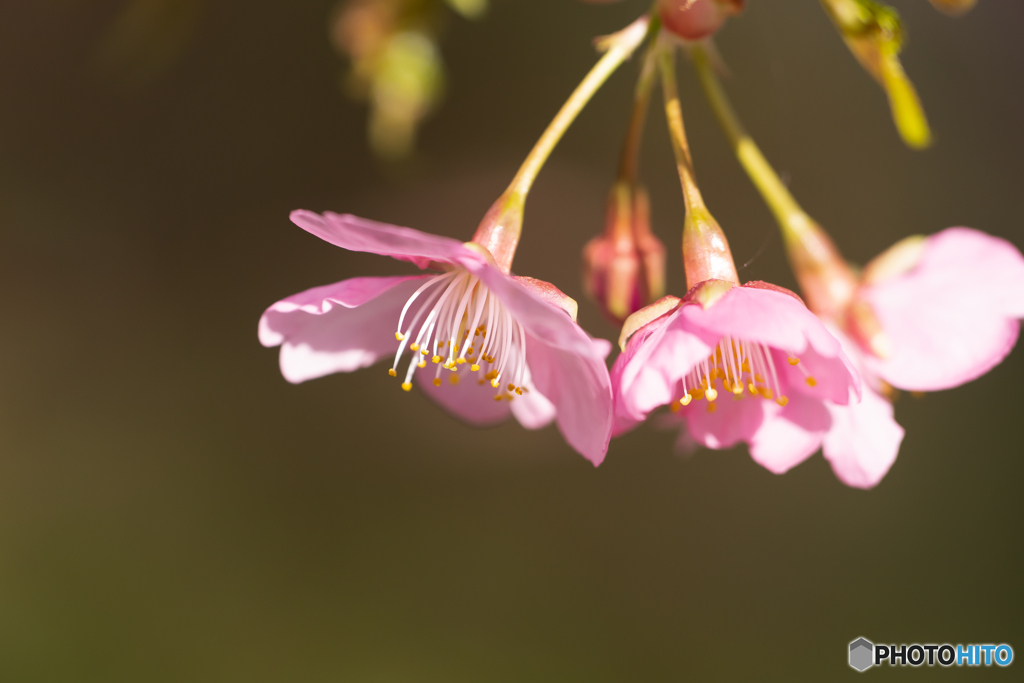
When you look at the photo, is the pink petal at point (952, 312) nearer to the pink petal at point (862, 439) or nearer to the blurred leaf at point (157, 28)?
the pink petal at point (862, 439)

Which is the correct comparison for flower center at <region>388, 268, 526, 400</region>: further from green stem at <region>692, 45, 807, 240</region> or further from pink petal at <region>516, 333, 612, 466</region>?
green stem at <region>692, 45, 807, 240</region>

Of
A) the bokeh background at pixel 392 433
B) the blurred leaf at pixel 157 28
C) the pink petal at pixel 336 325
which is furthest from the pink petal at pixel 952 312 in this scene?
the bokeh background at pixel 392 433

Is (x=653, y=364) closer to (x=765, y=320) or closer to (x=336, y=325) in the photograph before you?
(x=765, y=320)

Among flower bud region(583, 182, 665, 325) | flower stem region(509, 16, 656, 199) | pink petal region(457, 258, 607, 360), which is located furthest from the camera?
flower bud region(583, 182, 665, 325)

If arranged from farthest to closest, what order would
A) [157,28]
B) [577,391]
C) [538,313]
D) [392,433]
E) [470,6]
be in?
[392,433], [157,28], [470,6], [577,391], [538,313]

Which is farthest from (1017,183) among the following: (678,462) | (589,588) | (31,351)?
(31,351)

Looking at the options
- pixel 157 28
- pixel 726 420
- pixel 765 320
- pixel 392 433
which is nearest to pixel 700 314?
pixel 765 320

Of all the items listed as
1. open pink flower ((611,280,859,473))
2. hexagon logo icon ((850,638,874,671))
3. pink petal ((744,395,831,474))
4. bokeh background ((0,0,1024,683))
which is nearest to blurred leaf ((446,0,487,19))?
open pink flower ((611,280,859,473))
